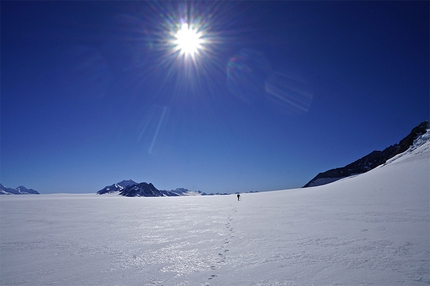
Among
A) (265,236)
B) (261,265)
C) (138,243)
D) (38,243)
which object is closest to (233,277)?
(261,265)

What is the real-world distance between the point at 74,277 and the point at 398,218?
1353 centimetres

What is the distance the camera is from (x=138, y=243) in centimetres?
798

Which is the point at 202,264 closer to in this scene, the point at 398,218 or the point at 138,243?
the point at 138,243

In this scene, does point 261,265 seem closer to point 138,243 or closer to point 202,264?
point 202,264

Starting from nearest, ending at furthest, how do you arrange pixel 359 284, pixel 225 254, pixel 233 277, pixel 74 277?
1. pixel 359 284
2. pixel 233 277
3. pixel 74 277
4. pixel 225 254

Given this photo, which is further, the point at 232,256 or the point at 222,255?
the point at 222,255

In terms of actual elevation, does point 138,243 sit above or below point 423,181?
below

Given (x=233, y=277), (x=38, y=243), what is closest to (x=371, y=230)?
(x=233, y=277)

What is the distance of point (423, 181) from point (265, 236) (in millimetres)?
25905

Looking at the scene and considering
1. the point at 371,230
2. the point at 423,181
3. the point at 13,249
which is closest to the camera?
the point at 13,249

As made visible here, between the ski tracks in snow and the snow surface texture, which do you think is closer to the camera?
the snow surface texture

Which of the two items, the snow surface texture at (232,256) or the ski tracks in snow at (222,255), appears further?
the ski tracks in snow at (222,255)

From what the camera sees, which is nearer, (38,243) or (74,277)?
(74,277)

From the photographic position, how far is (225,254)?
21.2 feet
